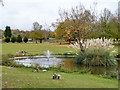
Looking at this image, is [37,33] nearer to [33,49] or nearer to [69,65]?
[33,49]

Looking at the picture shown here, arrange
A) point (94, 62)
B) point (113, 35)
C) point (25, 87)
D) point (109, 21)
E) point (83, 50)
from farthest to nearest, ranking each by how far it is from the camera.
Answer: point (109, 21) → point (113, 35) → point (83, 50) → point (94, 62) → point (25, 87)

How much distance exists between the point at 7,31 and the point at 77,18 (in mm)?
51652

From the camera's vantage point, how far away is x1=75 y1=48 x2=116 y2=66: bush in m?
12.6

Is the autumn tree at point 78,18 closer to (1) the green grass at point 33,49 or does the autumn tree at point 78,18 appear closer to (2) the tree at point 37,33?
(1) the green grass at point 33,49

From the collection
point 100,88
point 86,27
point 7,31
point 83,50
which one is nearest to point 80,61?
point 83,50

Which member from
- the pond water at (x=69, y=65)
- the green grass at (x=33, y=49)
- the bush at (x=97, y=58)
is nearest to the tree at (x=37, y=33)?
the green grass at (x=33, y=49)

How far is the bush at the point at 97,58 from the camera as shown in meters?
12.6

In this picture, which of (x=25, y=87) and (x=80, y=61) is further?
(x=80, y=61)

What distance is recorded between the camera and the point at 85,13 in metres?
22.3

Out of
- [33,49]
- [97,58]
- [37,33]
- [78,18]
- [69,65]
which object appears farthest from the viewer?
[37,33]

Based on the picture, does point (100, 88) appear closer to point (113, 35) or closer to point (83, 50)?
point (83, 50)

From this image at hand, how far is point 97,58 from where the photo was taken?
12.6 meters

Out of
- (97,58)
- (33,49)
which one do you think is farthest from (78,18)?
(33,49)

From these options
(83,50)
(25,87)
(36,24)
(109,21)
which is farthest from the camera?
(36,24)
